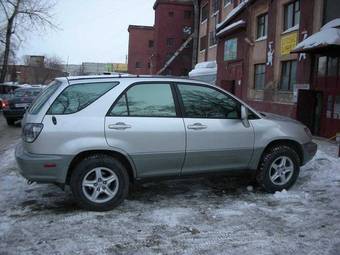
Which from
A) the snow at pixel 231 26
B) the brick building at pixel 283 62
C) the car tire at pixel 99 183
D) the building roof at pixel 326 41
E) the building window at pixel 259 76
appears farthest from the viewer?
the snow at pixel 231 26

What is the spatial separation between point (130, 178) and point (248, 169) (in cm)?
175

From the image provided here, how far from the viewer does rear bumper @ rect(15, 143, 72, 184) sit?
573 centimetres

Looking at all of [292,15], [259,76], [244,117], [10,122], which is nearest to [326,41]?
[292,15]

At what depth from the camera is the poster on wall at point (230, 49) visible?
2655 centimetres

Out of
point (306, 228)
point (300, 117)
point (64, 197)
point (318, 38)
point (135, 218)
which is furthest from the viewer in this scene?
point (300, 117)

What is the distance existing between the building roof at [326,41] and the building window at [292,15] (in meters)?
3.88

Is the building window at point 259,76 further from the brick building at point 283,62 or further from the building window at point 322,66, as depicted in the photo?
the building window at point 322,66

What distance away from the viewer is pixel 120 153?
603 cm

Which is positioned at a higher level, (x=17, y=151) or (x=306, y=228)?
(x=17, y=151)

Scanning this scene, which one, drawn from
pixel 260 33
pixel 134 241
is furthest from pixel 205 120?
pixel 260 33

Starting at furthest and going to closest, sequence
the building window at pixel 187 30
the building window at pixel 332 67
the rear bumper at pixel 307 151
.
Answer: the building window at pixel 187 30, the building window at pixel 332 67, the rear bumper at pixel 307 151

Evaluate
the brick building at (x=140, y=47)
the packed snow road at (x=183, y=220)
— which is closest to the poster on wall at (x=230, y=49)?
the packed snow road at (x=183, y=220)

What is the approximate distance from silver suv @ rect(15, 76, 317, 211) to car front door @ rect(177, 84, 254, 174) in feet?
0.05

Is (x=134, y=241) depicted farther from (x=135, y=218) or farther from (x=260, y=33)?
(x=260, y=33)
